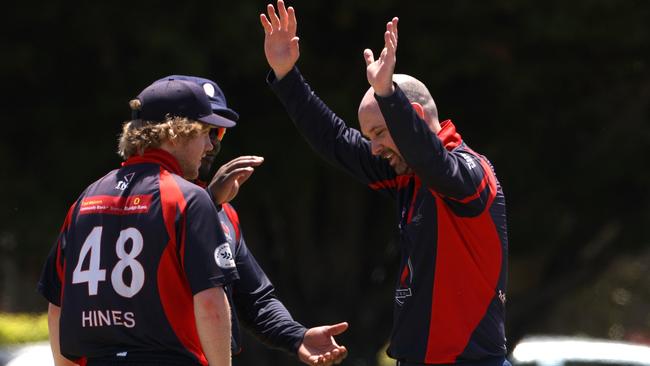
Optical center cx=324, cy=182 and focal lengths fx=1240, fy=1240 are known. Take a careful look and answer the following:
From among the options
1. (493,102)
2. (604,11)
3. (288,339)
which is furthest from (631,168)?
(288,339)

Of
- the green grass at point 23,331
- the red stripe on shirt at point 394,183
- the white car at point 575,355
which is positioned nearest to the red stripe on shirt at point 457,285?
the red stripe on shirt at point 394,183

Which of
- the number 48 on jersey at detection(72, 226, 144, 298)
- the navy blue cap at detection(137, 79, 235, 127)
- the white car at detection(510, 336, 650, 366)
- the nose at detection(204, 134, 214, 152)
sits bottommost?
the white car at detection(510, 336, 650, 366)

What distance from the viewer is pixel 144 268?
12.7ft

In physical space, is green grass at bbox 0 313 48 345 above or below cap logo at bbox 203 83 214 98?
below

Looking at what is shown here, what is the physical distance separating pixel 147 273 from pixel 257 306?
37.1 inches

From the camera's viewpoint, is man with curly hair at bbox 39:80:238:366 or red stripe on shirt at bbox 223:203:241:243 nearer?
man with curly hair at bbox 39:80:238:366

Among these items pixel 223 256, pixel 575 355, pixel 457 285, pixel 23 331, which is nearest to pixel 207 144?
pixel 223 256

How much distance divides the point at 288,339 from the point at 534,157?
30.7 ft

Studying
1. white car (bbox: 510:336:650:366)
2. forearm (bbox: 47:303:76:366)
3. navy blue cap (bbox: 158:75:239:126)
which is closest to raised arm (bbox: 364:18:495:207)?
navy blue cap (bbox: 158:75:239:126)

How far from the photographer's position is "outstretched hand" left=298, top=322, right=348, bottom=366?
15.0ft

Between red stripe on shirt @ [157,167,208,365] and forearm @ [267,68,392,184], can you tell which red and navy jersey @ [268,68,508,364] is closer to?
forearm @ [267,68,392,184]

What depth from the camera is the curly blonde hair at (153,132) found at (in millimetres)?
4094

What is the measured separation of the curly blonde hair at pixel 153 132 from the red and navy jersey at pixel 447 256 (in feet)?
2.13

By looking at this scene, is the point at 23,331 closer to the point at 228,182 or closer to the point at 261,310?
the point at 261,310
